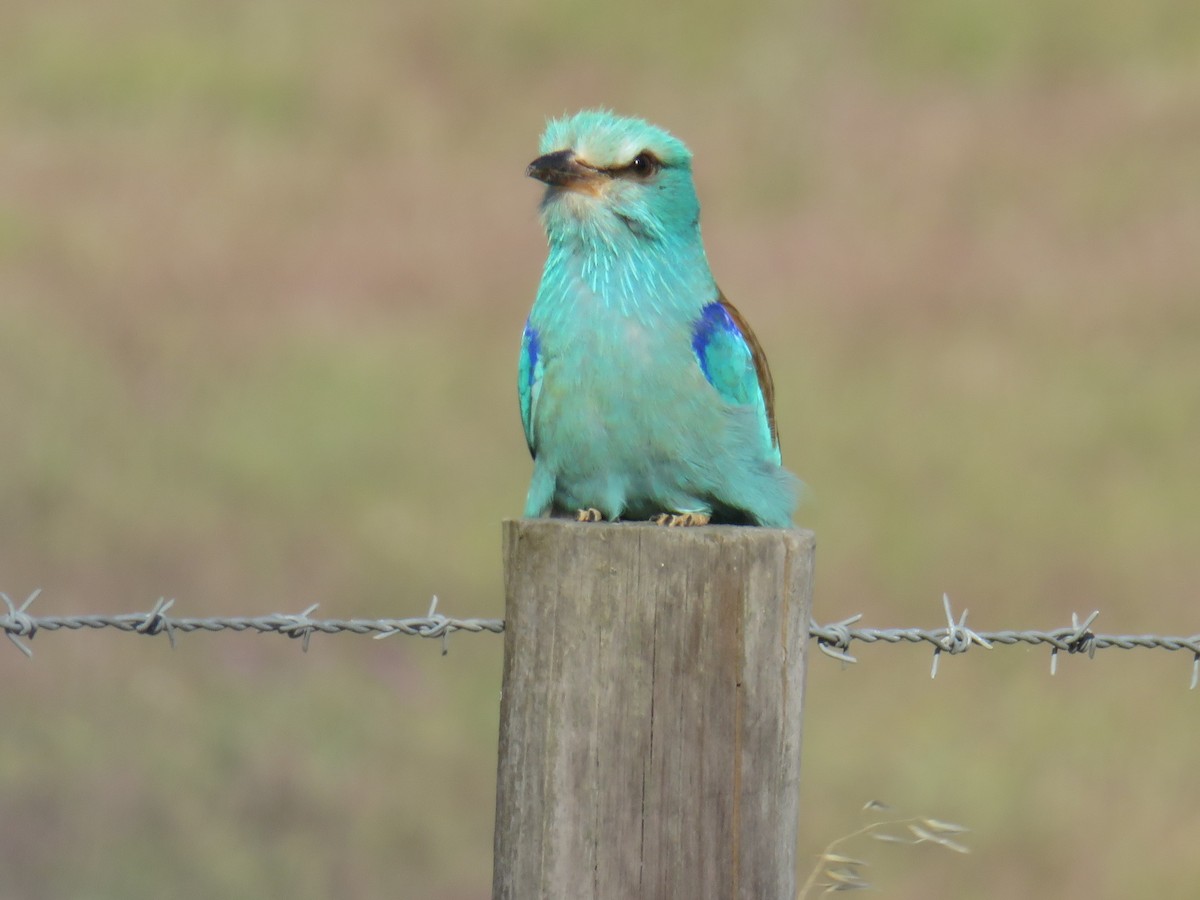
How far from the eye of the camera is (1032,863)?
7180 mm

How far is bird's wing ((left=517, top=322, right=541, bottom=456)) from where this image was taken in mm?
4344

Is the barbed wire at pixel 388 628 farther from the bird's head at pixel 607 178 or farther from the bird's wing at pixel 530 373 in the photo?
the bird's head at pixel 607 178

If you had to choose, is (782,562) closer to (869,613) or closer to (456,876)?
(456,876)

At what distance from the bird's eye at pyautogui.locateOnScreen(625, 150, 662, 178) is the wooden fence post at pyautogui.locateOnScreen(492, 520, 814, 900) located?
160 cm

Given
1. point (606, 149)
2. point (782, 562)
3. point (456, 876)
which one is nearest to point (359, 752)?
point (456, 876)

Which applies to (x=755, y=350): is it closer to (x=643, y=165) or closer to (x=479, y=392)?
(x=643, y=165)

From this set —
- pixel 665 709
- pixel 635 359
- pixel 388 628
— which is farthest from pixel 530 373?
pixel 665 709

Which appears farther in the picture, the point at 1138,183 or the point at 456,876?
the point at 1138,183

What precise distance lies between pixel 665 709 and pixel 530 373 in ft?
5.02

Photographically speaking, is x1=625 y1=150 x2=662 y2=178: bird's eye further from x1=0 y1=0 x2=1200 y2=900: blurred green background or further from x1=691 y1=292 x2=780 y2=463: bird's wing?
A: x1=0 y1=0 x2=1200 y2=900: blurred green background

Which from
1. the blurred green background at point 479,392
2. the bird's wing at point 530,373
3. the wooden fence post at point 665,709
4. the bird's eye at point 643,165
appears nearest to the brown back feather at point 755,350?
the bird's eye at point 643,165

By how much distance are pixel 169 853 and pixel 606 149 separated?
3112mm

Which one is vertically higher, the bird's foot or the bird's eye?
the bird's eye

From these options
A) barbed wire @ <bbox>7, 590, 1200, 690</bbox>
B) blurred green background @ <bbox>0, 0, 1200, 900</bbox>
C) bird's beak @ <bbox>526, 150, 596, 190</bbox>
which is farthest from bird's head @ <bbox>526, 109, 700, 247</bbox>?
blurred green background @ <bbox>0, 0, 1200, 900</bbox>
